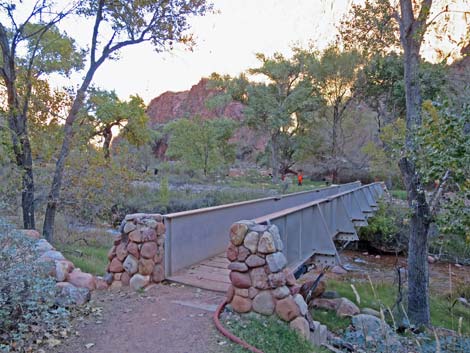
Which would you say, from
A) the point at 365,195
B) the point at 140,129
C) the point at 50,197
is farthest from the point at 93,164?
the point at 365,195

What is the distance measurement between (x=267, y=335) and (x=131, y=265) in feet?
7.32

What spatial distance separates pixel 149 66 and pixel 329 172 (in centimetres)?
2865

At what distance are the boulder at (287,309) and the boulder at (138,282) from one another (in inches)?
78.0

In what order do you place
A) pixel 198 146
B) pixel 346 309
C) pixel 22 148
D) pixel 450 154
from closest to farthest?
pixel 450 154 → pixel 346 309 → pixel 22 148 → pixel 198 146

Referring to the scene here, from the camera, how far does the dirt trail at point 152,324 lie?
3555 mm

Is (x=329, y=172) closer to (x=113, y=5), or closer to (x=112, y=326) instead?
(x=113, y=5)

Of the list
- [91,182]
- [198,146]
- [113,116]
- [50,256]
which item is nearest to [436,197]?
[50,256]

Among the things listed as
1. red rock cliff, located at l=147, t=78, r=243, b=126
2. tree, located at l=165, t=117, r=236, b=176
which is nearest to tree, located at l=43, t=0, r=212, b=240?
tree, located at l=165, t=117, r=236, b=176

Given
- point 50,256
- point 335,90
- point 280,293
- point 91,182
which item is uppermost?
point 335,90

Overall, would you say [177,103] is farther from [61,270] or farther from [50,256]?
[61,270]

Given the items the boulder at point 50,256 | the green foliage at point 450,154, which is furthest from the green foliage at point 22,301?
the green foliage at point 450,154

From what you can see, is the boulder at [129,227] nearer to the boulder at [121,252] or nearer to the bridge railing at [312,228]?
the boulder at [121,252]

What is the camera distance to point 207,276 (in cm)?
561

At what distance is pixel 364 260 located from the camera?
15.5 meters
